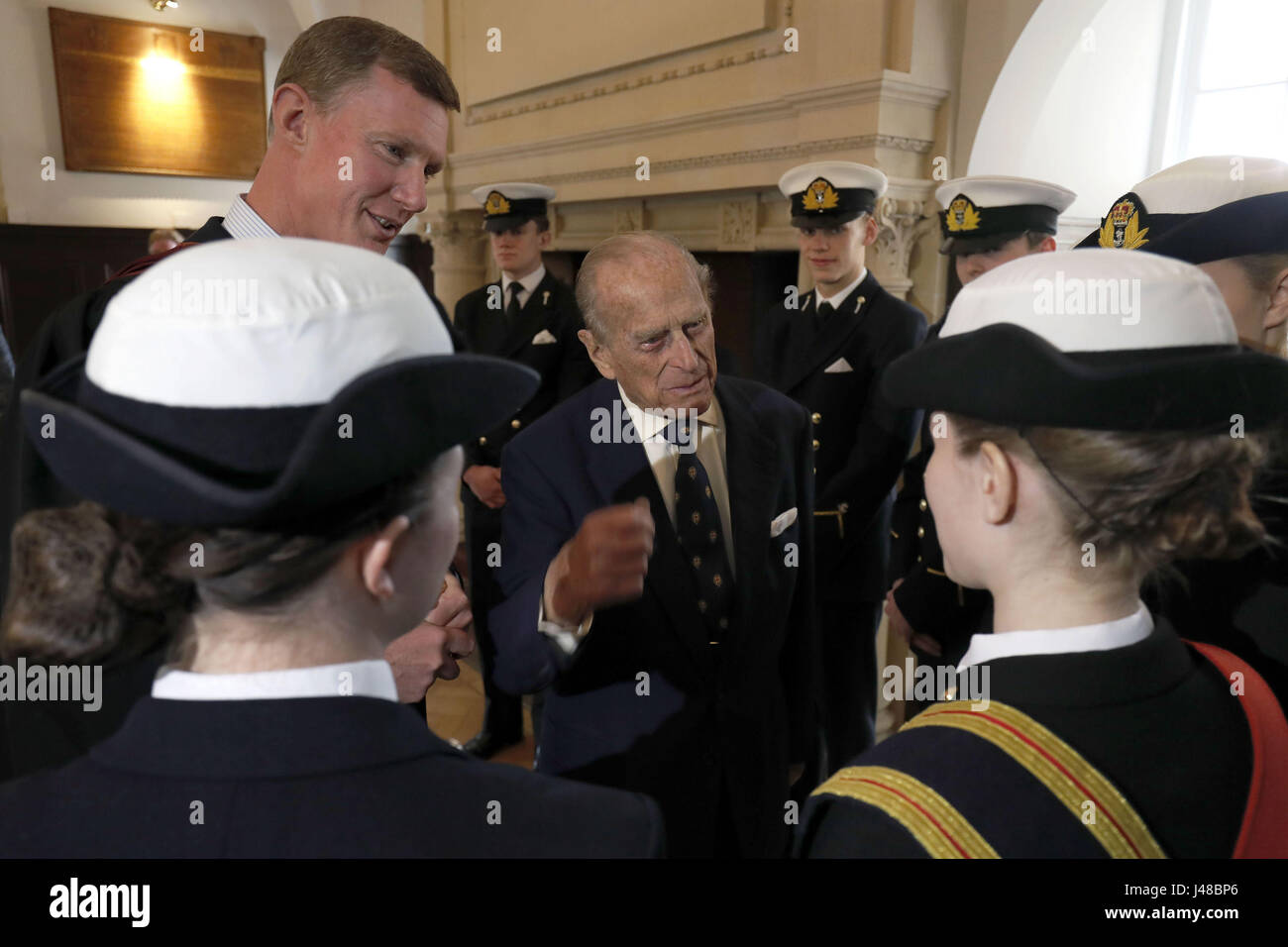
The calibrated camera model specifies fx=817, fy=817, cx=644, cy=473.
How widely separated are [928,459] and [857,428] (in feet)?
1.88

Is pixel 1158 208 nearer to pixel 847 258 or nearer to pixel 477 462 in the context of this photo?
pixel 847 258

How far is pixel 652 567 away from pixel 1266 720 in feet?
3.07

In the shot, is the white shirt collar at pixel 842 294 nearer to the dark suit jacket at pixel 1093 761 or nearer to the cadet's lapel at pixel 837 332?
the cadet's lapel at pixel 837 332

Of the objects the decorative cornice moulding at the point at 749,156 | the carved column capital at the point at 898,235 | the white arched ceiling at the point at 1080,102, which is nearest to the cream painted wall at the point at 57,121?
the decorative cornice moulding at the point at 749,156

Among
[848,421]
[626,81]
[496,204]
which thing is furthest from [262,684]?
[626,81]

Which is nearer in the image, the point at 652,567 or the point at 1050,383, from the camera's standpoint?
the point at 1050,383

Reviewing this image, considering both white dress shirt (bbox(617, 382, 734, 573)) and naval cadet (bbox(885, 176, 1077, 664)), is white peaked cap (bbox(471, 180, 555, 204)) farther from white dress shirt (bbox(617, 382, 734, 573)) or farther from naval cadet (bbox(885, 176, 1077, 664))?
white dress shirt (bbox(617, 382, 734, 573))

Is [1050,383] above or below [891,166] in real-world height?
below

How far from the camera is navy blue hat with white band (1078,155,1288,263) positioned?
4.10 feet

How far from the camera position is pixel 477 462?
338 centimetres

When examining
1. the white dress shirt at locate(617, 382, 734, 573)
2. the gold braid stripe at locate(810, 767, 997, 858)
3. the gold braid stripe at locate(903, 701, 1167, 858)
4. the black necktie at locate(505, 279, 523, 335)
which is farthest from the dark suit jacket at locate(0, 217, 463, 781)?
the black necktie at locate(505, 279, 523, 335)

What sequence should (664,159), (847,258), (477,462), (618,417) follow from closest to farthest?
(618,417) < (847,258) < (477,462) < (664,159)

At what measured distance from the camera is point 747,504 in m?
1.63

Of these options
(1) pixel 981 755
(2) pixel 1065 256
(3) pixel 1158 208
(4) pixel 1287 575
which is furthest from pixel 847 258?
(1) pixel 981 755
